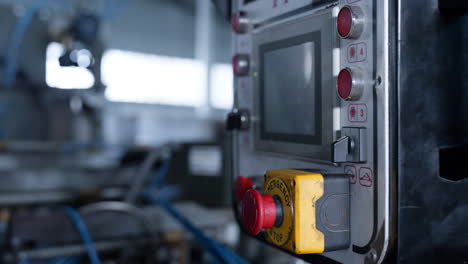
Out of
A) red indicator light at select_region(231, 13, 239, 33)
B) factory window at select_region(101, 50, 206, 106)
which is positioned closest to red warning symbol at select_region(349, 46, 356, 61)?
red indicator light at select_region(231, 13, 239, 33)

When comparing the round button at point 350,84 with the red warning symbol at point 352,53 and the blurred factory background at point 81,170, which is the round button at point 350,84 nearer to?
the red warning symbol at point 352,53

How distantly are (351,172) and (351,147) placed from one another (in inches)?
1.1

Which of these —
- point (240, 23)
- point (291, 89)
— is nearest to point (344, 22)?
point (291, 89)

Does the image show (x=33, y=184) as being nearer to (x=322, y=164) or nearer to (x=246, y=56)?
(x=246, y=56)

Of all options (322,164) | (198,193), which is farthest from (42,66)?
(322,164)

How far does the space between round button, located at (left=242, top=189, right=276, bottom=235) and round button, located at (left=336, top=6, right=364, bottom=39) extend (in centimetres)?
19

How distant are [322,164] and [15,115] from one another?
1.61m

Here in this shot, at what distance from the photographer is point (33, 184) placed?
5.08ft

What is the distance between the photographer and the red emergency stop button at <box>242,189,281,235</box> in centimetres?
46

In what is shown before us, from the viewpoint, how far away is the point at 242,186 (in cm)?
62

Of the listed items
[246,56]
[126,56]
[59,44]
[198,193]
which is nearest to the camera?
[246,56]

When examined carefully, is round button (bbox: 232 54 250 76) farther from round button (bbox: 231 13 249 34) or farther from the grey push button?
the grey push button

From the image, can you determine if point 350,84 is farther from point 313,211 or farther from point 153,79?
point 153,79

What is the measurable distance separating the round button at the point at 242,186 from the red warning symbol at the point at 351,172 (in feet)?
0.57
